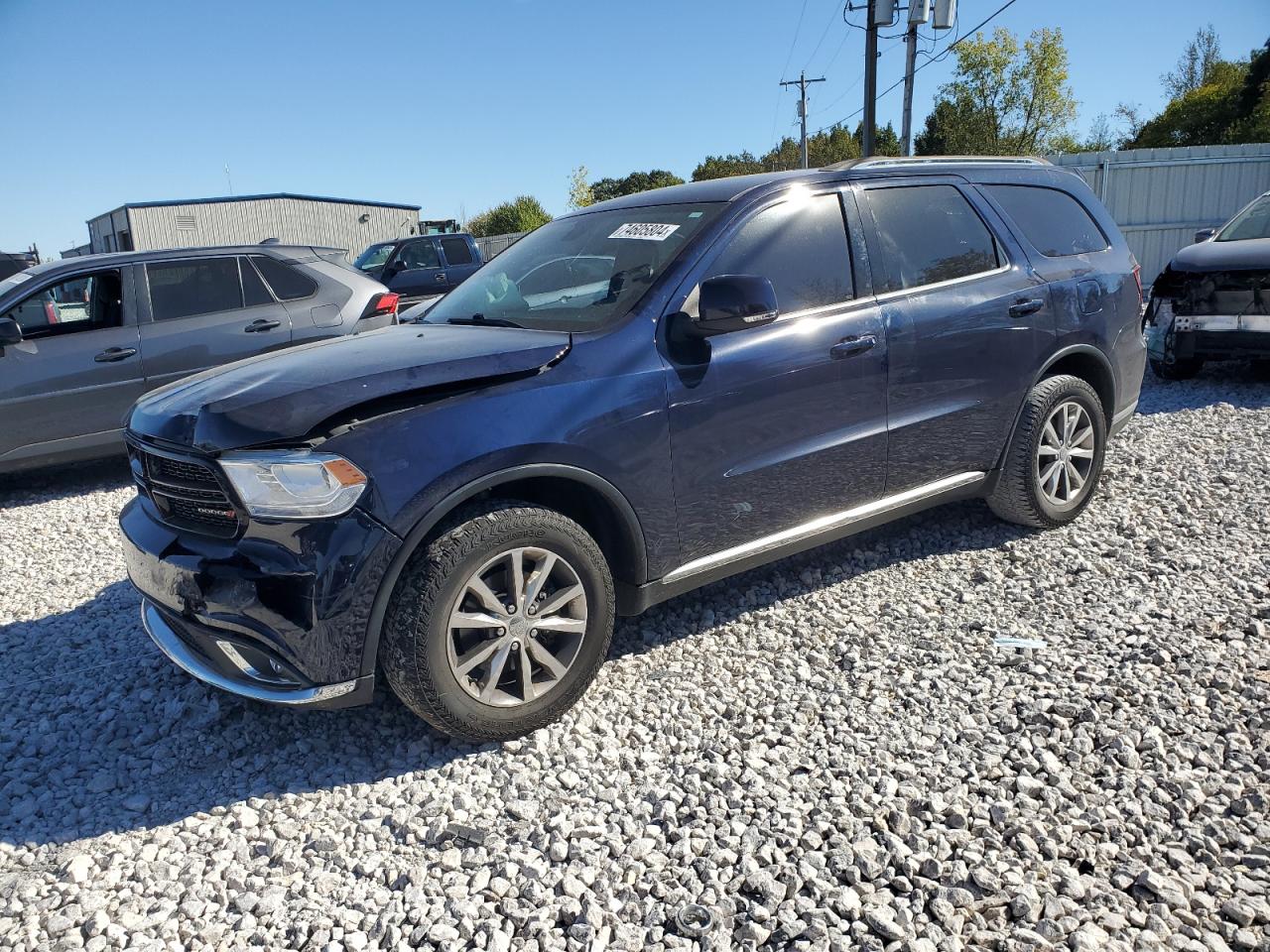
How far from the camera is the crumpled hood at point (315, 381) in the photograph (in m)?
2.67

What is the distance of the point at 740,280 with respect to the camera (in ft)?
10.1

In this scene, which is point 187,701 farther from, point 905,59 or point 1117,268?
point 905,59

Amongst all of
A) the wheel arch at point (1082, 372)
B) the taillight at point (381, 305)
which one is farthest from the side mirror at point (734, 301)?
the taillight at point (381, 305)

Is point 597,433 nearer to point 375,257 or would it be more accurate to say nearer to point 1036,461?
point 1036,461

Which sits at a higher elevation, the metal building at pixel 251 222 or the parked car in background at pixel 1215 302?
the metal building at pixel 251 222

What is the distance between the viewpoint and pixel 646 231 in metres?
3.68

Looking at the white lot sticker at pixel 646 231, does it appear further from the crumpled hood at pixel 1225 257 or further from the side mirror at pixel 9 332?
the crumpled hood at pixel 1225 257

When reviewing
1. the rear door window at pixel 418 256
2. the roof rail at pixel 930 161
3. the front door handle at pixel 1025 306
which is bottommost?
the front door handle at pixel 1025 306

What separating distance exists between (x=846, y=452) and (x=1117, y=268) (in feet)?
7.56

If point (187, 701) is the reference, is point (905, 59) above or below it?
above

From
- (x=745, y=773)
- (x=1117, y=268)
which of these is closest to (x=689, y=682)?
(x=745, y=773)

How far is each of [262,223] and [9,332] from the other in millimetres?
41221

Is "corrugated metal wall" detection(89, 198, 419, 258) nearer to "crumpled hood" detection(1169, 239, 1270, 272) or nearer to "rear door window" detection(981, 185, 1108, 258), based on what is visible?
"crumpled hood" detection(1169, 239, 1270, 272)

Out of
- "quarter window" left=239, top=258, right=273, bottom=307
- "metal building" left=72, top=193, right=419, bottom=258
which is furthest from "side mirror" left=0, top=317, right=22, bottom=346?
"metal building" left=72, top=193, right=419, bottom=258
